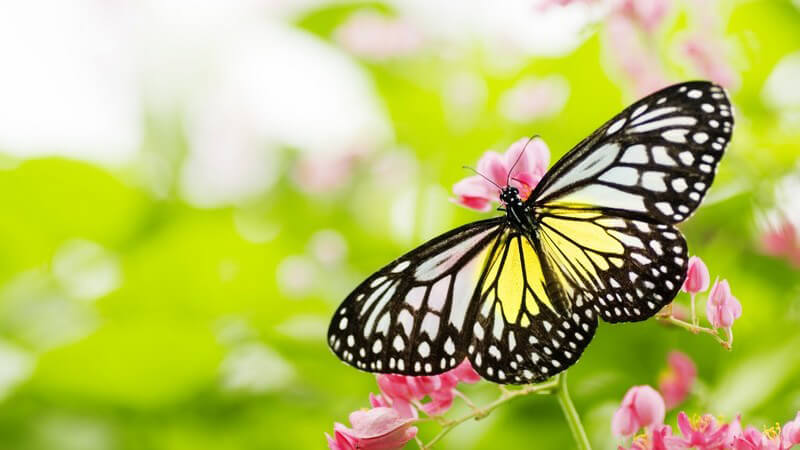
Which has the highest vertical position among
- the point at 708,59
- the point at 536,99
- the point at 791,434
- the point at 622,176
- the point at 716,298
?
the point at 536,99

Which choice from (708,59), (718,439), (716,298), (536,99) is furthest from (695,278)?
(536,99)

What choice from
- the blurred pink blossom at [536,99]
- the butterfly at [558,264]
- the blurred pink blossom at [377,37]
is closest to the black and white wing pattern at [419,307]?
the butterfly at [558,264]

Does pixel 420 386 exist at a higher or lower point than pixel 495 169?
lower

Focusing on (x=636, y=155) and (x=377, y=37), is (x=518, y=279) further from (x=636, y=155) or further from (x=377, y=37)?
(x=377, y=37)

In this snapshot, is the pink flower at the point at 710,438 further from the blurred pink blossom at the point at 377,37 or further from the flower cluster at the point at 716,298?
the blurred pink blossom at the point at 377,37

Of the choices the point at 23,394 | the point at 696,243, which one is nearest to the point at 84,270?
the point at 23,394

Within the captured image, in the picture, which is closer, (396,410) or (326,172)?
(396,410)

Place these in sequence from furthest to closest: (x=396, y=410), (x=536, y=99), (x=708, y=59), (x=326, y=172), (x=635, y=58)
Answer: (x=326, y=172)
(x=536, y=99)
(x=635, y=58)
(x=708, y=59)
(x=396, y=410)
